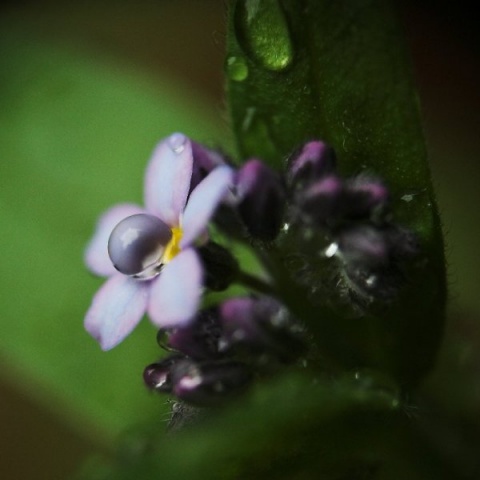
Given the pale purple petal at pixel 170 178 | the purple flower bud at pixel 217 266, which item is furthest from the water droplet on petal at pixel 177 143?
the purple flower bud at pixel 217 266

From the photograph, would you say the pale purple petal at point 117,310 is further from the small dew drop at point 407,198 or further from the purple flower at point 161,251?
the small dew drop at point 407,198

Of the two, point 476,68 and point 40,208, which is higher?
point 40,208

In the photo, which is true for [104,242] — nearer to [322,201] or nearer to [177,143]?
[177,143]

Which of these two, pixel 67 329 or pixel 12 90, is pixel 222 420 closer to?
pixel 67 329

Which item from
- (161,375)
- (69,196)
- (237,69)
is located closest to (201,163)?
(237,69)

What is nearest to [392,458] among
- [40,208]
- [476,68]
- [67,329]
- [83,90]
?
[67,329]

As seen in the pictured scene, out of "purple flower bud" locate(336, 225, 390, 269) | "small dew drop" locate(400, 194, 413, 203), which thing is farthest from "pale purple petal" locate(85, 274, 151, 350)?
"small dew drop" locate(400, 194, 413, 203)
